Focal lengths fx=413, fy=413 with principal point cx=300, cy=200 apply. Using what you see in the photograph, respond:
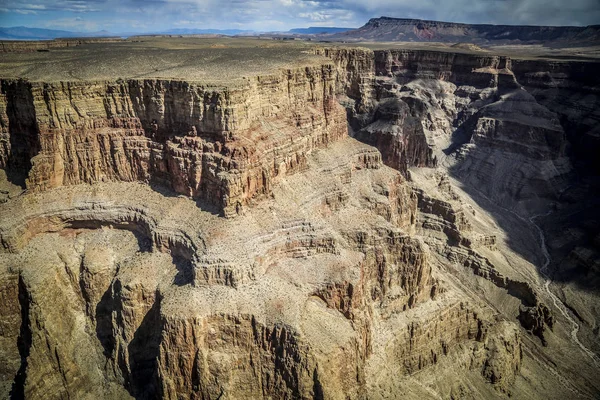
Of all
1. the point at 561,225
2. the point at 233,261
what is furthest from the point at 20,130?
the point at 561,225

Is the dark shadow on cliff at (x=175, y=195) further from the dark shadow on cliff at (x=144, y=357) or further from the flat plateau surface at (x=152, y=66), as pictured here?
the flat plateau surface at (x=152, y=66)

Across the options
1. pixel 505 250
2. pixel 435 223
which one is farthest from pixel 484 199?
pixel 435 223

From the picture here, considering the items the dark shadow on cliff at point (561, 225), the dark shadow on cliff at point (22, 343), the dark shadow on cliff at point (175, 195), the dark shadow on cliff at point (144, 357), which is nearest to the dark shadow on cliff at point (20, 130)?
the dark shadow on cliff at point (175, 195)

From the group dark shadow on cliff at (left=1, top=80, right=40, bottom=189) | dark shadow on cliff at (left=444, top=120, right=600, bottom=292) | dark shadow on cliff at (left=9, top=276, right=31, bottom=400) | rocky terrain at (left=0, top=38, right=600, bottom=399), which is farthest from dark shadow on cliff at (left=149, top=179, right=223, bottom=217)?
dark shadow on cliff at (left=444, top=120, right=600, bottom=292)

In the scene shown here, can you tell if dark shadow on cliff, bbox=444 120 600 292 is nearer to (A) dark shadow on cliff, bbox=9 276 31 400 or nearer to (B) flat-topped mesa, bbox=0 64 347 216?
(B) flat-topped mesa, bbox=0 64 347 216

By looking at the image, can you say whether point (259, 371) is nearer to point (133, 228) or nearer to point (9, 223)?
point (133, 228)

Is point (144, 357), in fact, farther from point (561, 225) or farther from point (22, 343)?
point (561, 225)
